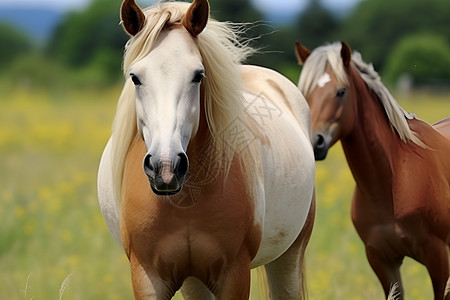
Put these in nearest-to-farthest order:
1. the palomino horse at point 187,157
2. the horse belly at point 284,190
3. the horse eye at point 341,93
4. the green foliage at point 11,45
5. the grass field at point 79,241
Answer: the palomino horse at point 187,157 → the horse belly at point 284,190 → the horse eye at point 341,93 → the grass field at point 79,241 → the green foliage at point 11,45

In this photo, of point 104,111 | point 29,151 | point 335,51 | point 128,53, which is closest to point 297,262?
point 335,51

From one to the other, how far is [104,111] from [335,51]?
14710mm

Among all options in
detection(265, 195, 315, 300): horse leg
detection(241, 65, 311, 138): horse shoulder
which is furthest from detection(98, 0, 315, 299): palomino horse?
detection(265, 195, 315, 300): horse leg

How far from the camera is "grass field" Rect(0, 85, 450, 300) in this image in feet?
18.8

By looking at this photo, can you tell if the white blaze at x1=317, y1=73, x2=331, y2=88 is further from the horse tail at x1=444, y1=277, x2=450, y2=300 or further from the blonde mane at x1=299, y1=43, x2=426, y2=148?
the horse tail at x1=444, y1=277, x2=450, y2=300

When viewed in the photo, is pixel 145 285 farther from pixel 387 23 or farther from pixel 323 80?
pixel 387 23

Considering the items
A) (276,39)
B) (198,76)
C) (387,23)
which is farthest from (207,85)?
(387,23)

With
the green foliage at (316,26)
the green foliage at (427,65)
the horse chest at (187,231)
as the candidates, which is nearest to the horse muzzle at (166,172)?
the horse chest at (187,231)

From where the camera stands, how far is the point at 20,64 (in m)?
18.8

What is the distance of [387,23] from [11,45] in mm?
25967

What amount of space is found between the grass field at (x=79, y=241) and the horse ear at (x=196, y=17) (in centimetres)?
133

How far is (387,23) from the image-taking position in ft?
141

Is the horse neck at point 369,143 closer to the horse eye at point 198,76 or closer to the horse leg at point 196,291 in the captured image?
the horse leg at point 196,291

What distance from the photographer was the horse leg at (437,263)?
14.4 ft
